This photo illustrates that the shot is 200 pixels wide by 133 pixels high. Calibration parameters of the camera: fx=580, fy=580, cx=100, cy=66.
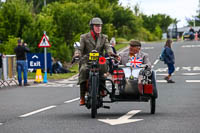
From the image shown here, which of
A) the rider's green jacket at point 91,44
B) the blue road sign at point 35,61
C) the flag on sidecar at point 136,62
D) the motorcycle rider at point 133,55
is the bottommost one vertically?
the blue road sign at point 35,61

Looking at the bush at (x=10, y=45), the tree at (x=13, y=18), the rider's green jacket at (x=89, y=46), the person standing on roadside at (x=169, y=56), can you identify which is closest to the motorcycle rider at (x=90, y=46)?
the rider's green jacket at (x=89, y=46)

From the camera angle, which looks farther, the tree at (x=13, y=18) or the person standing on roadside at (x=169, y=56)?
the tree at (x=13, y=18)

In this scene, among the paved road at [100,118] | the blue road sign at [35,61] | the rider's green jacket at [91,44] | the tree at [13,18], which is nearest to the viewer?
the paved road at [100,118]

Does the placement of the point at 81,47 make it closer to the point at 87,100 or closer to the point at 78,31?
the point at 87,100

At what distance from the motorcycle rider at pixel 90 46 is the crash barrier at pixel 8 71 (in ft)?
41.6

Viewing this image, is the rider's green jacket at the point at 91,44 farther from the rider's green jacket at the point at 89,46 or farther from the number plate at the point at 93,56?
the number plate at the point at 93,56

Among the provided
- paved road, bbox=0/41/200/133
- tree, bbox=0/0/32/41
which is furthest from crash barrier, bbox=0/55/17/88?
tree, bbox=0/0/32/41

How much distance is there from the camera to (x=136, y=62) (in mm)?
10469

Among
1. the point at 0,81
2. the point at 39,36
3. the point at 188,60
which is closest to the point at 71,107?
the point at 0,81

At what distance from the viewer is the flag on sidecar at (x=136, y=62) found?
10.4 meters

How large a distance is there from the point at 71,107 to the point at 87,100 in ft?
8.92

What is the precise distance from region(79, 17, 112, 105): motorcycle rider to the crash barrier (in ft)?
41.6

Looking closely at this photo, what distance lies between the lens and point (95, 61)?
985 centimetres

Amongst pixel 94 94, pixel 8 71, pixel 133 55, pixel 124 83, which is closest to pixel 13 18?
pixel 8 71
